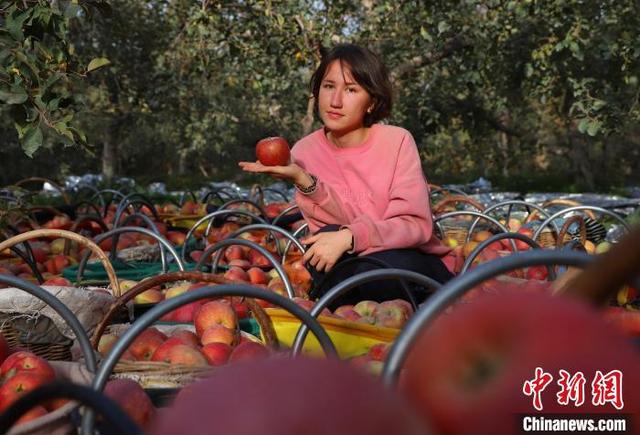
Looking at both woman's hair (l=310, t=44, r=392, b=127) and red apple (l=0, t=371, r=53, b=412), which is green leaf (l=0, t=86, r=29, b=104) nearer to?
woman's hair (l=310, t=44, r=392, b=127)

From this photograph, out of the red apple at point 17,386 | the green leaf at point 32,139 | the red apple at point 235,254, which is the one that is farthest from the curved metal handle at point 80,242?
the red apple at point 235,254

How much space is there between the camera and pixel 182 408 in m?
0.47

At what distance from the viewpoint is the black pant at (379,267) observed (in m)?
2.57

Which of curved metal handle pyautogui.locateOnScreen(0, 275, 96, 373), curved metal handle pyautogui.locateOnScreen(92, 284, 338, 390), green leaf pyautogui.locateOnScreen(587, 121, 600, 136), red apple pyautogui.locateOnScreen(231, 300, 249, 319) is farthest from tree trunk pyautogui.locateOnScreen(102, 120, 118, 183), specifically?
curved metal handle pyautogui.locateOnScreen(92, 284, 338, 390)

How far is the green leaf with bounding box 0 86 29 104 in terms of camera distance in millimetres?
2564

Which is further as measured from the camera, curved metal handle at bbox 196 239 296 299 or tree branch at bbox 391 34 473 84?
tree branch at bbox 391 34 473 84

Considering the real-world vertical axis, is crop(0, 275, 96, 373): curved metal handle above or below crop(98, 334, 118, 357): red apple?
above

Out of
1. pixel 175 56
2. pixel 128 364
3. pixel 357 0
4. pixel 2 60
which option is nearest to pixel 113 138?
pixel 175 56

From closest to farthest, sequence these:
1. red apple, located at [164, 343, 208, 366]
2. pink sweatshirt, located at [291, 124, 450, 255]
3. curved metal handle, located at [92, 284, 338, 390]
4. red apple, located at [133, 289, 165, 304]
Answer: curved metal handle, located at [92, 284, 338, 390]
red apple, located at [164, 343, 208, 366]
pink sweatshirt, located at [291, 124, 450, 255]
red apple, located at [133, 289, 165, 304]

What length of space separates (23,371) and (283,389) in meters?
1.21

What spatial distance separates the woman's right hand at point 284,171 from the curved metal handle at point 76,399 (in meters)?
1.91

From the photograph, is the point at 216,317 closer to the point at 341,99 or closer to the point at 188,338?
the point at 188,338

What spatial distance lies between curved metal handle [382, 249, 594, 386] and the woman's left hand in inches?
67.5

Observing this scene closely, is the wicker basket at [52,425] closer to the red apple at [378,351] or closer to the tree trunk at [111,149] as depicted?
the red apple at [378,351]
